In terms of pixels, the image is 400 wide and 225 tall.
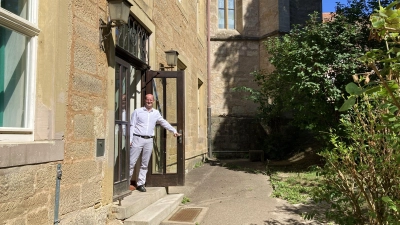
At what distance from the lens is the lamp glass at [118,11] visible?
12.9 feet

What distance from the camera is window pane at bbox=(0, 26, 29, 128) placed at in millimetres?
2641

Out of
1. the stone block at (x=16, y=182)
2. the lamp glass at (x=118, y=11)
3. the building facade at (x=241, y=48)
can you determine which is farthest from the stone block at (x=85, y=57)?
the building facade at (x=241, y=48)

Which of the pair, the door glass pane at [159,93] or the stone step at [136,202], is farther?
the door glass pane at [159,93]

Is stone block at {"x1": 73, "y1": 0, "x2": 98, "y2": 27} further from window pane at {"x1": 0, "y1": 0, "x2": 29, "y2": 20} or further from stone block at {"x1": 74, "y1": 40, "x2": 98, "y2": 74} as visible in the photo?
window pane at {"x1": 0, "y1": 0, "x2": 29, "y2": 20}

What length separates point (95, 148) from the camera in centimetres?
377

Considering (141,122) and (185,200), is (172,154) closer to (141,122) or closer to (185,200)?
(185,200)

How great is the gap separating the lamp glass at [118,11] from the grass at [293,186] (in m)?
3.80

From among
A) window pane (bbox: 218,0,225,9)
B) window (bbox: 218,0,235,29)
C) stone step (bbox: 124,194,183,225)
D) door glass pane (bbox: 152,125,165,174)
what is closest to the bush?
stone step (bbox: 124,194,183,225)

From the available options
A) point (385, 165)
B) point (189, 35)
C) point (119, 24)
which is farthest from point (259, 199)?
point (189, 35)

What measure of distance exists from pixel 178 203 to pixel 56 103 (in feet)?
9.37

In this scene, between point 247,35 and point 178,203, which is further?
point 247,35

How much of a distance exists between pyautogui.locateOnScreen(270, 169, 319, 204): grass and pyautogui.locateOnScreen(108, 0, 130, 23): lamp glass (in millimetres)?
3805

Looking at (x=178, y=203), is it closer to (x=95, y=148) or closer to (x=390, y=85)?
(x=95, y=148)

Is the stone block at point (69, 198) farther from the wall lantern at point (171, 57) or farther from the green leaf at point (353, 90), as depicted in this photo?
the wall lantern at point (171, 57)
